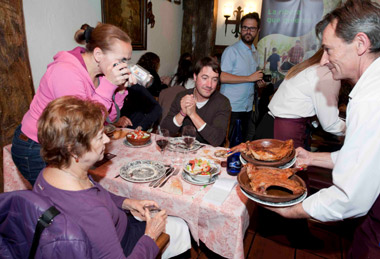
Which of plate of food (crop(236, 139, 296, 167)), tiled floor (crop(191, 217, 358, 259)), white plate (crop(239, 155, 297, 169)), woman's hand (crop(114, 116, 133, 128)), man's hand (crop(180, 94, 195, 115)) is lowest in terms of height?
tiled floor (crop(191, 217, 358, 259))

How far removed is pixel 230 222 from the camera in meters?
1.23

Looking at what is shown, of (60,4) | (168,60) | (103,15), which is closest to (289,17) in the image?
(168,60)

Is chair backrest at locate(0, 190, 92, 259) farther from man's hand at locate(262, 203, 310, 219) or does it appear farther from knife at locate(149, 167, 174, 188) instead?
man's hand at locate(262, 203, 310, 219)

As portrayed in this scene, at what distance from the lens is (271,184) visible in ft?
3.77

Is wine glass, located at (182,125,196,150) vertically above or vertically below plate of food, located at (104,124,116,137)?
above

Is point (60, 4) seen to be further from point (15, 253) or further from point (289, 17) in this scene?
point (289, 17)

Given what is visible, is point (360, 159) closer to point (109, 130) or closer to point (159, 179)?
point (159, 179)

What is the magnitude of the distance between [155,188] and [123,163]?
0.39 metres

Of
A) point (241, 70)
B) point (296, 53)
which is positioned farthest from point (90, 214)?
point (296, 53)

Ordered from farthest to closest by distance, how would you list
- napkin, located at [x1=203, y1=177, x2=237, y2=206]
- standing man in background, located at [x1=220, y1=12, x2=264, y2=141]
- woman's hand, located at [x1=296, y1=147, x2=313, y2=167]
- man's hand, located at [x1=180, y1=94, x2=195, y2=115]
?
1. standing man in background, located at [x1=220, y1=12, x2=264, y2=141]
2. man's hand, located at [x1=180, y1=94, x2=195, y2=115]
3. woman's hand, located at [x1=296, y1=147, x2=313, y2=167]
4. napkin, located at [x1=203, y1=177, x2=237, y2=206]

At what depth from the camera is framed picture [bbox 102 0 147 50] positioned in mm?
3312
